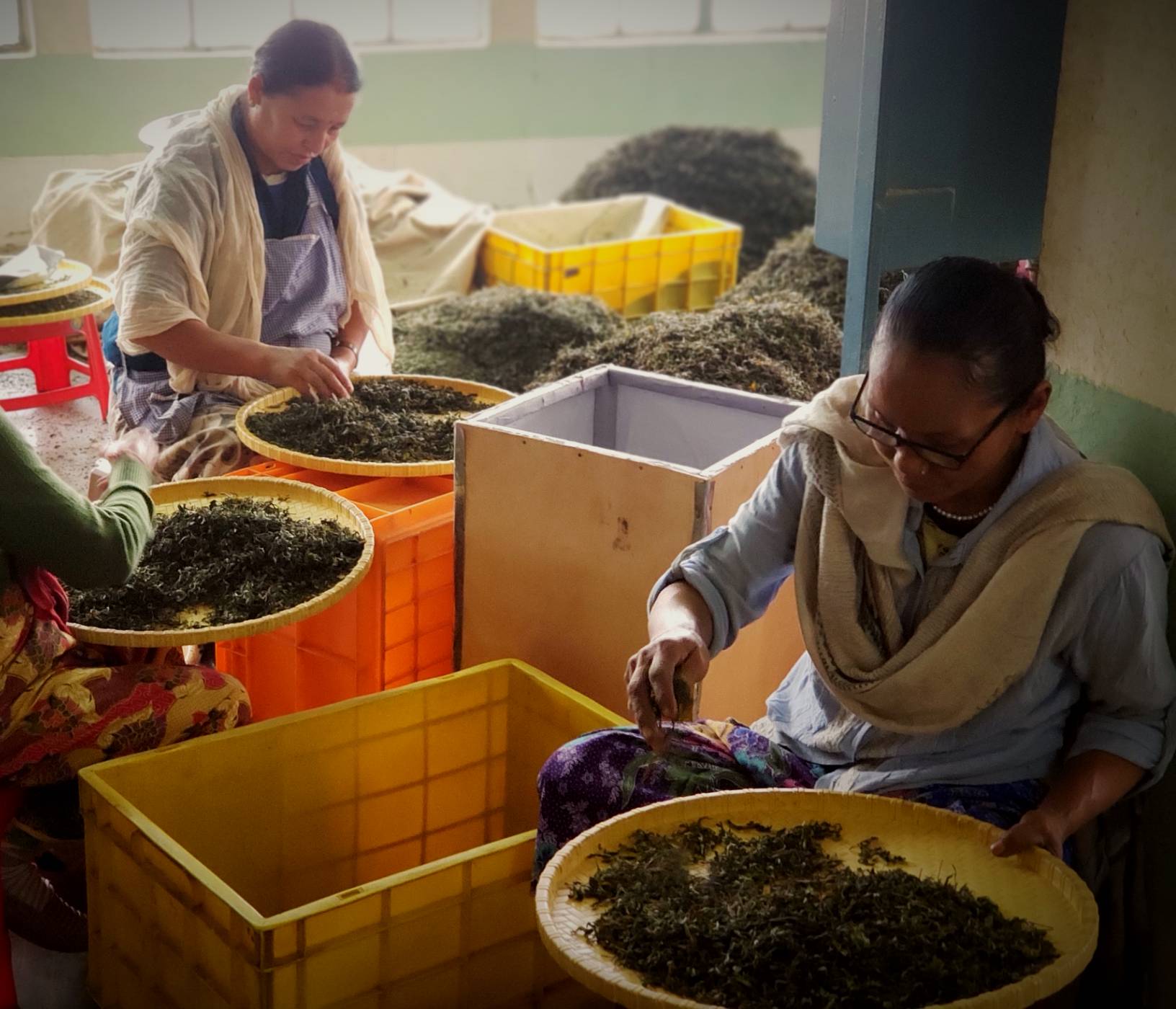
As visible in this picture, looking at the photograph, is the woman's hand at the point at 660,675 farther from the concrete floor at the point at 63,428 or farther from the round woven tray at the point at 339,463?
the concrete floor at the point at 63,428

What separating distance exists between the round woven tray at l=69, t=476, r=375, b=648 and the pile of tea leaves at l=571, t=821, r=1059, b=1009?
0.78 metres

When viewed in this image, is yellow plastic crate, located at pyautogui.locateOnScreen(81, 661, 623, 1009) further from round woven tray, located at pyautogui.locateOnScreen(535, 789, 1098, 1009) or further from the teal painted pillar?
the teal painted pillar

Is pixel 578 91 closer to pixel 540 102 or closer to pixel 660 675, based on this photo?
pixel 540 102

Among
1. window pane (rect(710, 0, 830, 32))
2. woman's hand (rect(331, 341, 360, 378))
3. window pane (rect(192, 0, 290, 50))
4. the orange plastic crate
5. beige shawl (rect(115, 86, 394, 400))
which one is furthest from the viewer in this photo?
window pane (rect(710, 0, 830, 32))

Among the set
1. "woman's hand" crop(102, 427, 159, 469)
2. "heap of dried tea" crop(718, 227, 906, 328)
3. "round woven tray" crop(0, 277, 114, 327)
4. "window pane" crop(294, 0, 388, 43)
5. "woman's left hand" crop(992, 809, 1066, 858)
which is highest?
"window pane" crop(294, 0, 388, 43)

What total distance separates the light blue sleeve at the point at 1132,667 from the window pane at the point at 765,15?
723 cm

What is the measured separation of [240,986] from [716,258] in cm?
426

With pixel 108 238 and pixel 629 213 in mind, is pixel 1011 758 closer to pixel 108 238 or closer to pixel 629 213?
pixel 108 238

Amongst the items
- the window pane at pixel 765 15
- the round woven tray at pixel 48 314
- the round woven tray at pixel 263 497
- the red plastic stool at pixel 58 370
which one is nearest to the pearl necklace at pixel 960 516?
the round woven tray at pixel 263 497

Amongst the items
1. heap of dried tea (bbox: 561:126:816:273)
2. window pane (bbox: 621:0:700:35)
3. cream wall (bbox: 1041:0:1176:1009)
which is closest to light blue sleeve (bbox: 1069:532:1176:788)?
cream wall (bbox: 1041:0:1176:1009)

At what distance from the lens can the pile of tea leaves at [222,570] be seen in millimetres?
2217

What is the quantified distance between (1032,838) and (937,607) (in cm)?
32

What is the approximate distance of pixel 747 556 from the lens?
1.95 metres

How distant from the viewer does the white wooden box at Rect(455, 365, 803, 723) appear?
2.34 m
